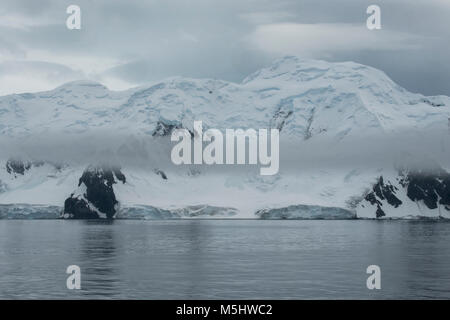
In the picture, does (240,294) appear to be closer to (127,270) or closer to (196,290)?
(196,290)

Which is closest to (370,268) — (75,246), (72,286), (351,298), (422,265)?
(422,265)

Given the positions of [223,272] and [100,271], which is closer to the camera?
[223,272]

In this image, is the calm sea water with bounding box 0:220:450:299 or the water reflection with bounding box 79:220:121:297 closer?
the calm sea water with bounding box 0:220:450:299

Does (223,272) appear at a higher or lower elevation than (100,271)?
lower

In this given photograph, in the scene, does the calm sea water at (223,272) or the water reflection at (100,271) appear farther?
the water reflection at (100,271)

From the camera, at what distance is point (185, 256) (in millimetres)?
95562
